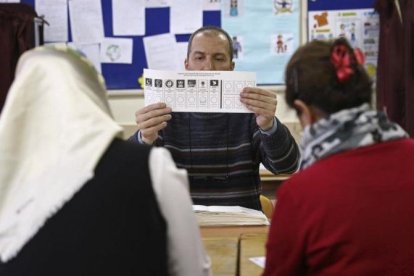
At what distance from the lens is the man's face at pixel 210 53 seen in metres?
1.84

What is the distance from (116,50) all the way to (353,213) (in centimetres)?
222

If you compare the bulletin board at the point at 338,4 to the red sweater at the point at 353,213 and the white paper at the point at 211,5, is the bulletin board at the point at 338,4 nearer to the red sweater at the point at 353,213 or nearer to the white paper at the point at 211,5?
the white paper at the point at 211,5

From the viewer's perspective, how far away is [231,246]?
131 cm

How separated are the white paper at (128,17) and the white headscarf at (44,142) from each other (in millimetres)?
2066

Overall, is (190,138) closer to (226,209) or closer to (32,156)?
(226,209)

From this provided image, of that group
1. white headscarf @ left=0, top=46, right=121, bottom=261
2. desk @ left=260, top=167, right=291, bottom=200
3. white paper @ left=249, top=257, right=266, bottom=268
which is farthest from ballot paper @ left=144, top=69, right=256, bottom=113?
desk @ left=260, top=167, right=291, bottom=200

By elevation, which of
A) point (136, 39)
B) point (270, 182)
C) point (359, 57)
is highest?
point (136, 39)

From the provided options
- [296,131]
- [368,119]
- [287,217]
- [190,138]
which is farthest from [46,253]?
[296,131]

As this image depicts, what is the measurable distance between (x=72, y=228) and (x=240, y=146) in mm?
1147

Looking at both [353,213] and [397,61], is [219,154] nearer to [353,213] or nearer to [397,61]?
[353,213]

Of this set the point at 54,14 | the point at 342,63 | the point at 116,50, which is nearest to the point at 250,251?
the point at 342,63

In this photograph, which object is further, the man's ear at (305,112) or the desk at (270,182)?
the desk at (270,182)

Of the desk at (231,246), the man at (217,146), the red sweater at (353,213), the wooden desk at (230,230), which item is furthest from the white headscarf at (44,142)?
the man at (217,146)

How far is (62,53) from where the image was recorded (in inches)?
32.8
